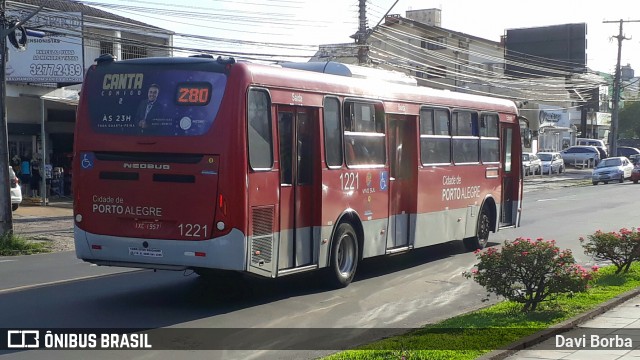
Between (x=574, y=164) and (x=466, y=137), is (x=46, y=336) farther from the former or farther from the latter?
(x=574, y=164)

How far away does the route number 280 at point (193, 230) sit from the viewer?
10555mm

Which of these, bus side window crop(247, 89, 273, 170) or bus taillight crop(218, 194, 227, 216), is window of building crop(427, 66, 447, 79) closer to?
bus side window crop(247, 89, 273, 170)

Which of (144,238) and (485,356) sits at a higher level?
(144,238)

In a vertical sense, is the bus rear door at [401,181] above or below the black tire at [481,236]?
above

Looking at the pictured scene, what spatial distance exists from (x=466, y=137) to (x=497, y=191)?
93.1 inches

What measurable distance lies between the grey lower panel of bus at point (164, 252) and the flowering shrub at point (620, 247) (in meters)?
6.13

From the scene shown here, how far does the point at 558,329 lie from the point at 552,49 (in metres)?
65.4

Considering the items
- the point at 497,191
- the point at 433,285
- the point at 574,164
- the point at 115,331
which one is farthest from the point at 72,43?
the point at 574,164

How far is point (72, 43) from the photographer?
28531mm

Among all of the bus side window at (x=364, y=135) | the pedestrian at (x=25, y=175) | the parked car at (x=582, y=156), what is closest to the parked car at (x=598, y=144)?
the parked car at (x=582, y=156)

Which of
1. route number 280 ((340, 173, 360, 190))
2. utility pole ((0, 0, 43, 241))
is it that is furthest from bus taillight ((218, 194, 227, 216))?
utility pole ((0, 0, 43, 241))

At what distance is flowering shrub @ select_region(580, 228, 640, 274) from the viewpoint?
13320 millimetres

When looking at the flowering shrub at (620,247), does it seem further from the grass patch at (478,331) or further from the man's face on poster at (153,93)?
the man's face on poster at (153,93)

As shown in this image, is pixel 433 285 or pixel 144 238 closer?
pixel 144 238
